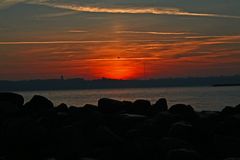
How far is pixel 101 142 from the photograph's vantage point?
503 inches

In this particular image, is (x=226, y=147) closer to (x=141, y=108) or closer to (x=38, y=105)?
(x=141, y=108)

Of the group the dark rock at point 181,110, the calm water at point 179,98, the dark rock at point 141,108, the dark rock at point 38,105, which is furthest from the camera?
the calm water at point 179,98

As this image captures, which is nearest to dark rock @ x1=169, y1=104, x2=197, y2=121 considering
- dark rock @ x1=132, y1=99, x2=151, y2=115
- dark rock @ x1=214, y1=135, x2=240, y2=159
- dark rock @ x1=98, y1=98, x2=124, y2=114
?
dark rock @ x1=132, y1=99, x2=151, y2=115

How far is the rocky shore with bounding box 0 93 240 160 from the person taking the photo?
11586 mm

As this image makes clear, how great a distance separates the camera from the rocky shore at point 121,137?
Result: 11586mm

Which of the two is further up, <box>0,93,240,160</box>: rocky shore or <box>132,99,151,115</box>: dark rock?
<box>132,99,151,115</box>: dark rock

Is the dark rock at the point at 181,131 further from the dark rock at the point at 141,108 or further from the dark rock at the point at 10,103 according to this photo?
the dark rock at the point at 10,103

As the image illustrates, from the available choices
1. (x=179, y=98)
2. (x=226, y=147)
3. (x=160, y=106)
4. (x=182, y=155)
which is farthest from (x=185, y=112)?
(x=179, y=98)

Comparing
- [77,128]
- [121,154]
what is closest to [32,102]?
[77,128]

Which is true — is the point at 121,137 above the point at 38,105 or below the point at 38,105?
below

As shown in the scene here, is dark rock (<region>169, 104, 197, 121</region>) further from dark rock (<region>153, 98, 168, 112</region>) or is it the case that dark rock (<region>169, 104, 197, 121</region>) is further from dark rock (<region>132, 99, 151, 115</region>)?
dark rock (<region>153, 98, 168, 112</region>)

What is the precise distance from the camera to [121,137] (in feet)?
43.9

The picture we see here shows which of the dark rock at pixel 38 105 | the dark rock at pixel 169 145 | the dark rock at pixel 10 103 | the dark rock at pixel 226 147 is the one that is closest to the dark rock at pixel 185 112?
the dark rock at pixel 226 147

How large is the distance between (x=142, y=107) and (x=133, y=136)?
161 inches
